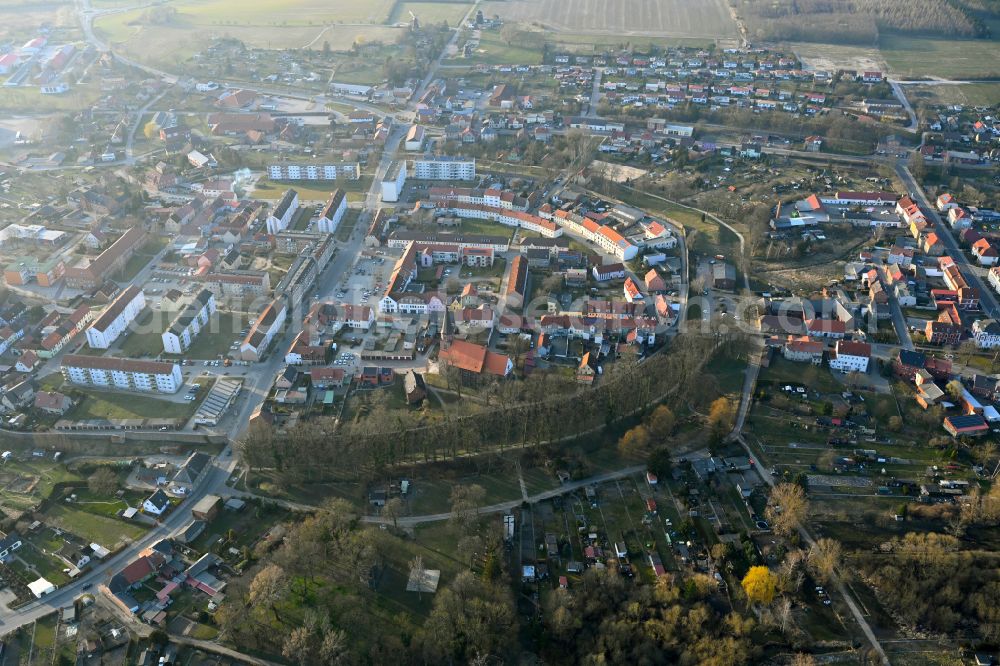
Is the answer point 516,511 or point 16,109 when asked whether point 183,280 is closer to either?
point 516,511

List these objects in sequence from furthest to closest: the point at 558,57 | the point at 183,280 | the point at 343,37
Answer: the point at 343,37 → the point at 558,57 → the point at 183,280

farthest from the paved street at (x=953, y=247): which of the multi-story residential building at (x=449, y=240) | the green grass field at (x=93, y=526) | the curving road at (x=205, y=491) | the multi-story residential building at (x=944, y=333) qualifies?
the green grass field at (x=93, y=526)

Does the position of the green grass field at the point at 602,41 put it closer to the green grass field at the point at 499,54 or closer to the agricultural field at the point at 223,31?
the green grass field at the point at 499,54

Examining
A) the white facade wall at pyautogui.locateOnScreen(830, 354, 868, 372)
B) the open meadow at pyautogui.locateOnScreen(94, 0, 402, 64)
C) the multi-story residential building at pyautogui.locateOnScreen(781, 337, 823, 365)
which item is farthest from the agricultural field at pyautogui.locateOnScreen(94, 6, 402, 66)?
the white facade wall at pyautogui.locateOnScreen(830, 354, 868, 372)

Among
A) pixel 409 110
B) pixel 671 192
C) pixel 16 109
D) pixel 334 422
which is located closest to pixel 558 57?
pixel 409 110

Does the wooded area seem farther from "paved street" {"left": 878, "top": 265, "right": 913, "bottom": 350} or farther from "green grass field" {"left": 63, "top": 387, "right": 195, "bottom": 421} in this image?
"paved street" {"left": 878, "top": 265, "right": 913, "bottom": 350}

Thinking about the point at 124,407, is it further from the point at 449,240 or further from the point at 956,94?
the point at 956,94
